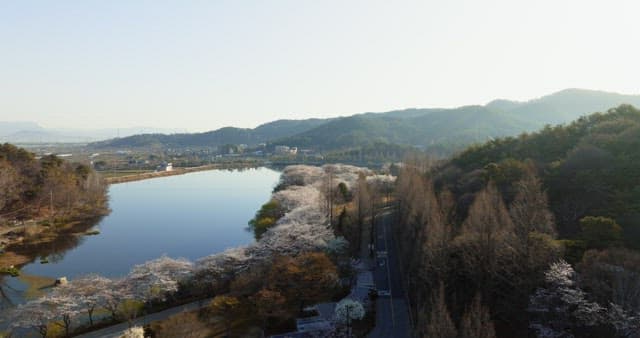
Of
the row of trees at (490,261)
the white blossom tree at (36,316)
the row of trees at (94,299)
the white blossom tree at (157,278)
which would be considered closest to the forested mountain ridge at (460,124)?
the row of trees at (490,261)

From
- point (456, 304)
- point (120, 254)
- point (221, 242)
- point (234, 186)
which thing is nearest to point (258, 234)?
point (221, 242)

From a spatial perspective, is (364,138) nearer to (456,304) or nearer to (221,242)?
(221,242)

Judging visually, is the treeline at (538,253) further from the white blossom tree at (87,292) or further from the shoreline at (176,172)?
the shoreline at (176,172)

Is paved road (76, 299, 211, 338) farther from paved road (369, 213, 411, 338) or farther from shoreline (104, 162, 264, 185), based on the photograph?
shoreline (104, 162, 264, 185)

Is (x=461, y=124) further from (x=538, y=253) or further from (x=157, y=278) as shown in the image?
(x=157, y=278)

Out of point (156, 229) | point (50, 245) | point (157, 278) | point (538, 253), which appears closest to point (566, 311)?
point (538, 253)

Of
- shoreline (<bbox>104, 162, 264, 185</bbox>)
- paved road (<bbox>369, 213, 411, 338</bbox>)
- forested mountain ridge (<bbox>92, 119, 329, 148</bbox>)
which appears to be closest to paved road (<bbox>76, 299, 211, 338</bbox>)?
paved road (<bbox>369, 213, 411, 338</bbox>)
